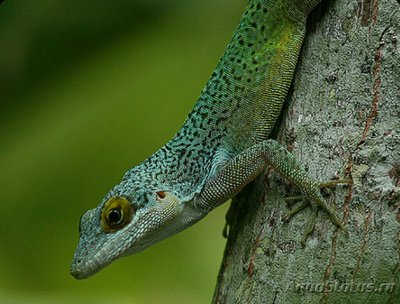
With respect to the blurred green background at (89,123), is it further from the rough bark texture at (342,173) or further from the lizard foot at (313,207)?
the lizard foot at (313,207)

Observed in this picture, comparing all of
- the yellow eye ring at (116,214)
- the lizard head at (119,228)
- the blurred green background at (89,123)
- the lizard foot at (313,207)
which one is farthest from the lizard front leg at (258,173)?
the blurred green background at (89,123)

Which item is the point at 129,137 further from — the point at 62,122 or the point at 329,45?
the point at 329,45

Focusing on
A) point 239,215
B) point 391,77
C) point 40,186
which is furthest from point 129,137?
point 391,77

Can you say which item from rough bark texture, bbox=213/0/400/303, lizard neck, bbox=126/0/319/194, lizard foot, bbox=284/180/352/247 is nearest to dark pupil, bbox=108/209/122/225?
lizard neck, bbox=126/0/319/194

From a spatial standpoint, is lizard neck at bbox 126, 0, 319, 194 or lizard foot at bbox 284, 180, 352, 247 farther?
lizard neck at bbox 126, 0, 319, 194

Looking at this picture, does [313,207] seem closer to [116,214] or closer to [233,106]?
[233,106]

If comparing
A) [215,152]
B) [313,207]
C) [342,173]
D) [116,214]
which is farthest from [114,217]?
[342,173]

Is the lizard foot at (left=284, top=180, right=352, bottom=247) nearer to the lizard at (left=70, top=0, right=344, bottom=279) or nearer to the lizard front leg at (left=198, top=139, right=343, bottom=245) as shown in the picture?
the lizard front leg at (left=198, top=139, right=343, bottom=245)

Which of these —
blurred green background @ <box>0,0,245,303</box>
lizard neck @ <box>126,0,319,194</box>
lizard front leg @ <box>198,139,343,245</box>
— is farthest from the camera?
blurred green background @ <box>0,0,245,303</box>
